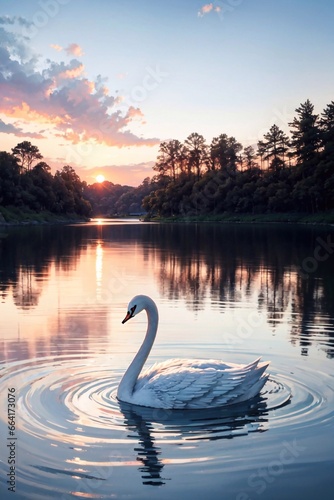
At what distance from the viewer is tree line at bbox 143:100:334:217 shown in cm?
8834

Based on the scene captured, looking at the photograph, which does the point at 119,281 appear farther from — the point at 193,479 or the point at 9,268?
the point at 193,479

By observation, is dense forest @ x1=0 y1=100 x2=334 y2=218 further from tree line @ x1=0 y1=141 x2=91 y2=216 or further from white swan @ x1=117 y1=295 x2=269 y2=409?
white swan @ x1=117 y1=295 x2=269 y2=409

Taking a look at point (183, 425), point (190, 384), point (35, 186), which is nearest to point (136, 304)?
point (190, 384)

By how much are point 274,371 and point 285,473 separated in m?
3.83

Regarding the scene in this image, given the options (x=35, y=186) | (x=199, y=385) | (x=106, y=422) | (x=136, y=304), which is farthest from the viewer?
(x=35, y=186)

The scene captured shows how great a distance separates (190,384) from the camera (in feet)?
25.9

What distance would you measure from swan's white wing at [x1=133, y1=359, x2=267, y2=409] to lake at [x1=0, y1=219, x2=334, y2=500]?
181mm

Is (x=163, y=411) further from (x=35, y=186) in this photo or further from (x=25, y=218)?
(x=35, y=186)

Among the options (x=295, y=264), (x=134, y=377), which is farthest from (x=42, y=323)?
(x=295, y=264)

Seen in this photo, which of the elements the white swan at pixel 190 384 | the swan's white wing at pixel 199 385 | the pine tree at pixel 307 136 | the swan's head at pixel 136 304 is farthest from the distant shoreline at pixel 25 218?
the swan's white wing at pixel 199 385

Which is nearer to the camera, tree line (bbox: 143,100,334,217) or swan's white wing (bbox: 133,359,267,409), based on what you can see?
swan's white wing (bbox: 133,359,267,409)

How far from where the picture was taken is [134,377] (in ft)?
27.7

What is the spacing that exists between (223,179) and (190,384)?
11009 centimetres

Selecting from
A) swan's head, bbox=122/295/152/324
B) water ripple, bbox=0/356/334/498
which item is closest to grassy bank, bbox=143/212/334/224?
water ripple, bbox=0/356/334/498
